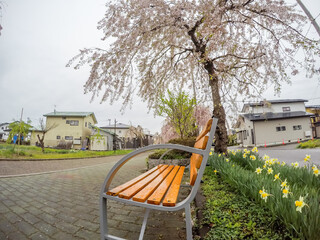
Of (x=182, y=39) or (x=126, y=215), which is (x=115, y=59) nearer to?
(x=182, y=39)

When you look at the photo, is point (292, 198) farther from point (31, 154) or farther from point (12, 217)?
point (31, 154)

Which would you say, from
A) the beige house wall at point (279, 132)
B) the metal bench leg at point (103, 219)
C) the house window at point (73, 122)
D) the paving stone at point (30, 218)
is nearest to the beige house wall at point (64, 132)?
the house window at point (73, 122)

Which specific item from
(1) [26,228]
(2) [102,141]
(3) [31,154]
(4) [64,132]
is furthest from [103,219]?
(4) [64,132]

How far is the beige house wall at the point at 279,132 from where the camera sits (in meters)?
20.2

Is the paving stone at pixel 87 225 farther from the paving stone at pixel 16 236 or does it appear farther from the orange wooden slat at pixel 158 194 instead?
the orange wooden slat at pixel 158 194

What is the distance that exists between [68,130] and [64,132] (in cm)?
77

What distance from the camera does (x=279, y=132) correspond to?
20.3 meters

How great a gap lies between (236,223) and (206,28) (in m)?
4.15

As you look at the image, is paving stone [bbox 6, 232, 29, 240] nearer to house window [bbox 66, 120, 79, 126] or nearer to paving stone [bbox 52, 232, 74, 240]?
paving stone [bbox 52, 232, 74, 240]

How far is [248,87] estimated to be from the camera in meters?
5.30

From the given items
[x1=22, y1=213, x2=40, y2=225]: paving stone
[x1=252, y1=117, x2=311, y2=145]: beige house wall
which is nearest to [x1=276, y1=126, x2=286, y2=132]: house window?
[x1=252, y1=117, x2=311, y2=145]: beige house wall

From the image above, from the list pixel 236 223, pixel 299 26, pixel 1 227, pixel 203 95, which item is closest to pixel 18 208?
pixel 1 227

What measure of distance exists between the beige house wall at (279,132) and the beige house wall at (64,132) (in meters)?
29.2

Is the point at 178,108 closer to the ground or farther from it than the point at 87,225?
farther from it
